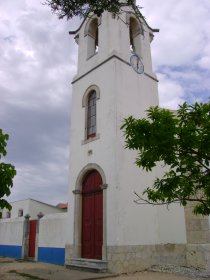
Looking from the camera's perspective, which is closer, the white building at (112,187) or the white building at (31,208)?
the white building at (112,187)

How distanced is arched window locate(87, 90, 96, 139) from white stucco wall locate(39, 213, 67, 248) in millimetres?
3642

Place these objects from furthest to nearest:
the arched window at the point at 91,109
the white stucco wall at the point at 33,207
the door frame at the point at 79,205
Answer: the white stucco wall at the point at 33,207, the arched window at the point at 91,109, the door frame at the point at 79,205

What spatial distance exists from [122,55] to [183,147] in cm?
876

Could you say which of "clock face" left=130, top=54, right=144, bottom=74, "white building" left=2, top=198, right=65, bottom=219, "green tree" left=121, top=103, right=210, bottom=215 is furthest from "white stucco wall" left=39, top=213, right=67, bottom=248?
"white building" left=2, top=198, right=65, bottom=219

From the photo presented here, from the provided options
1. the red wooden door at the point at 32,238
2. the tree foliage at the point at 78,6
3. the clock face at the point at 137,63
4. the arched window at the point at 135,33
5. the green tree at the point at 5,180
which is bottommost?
the red wooden door at the point at 32,238

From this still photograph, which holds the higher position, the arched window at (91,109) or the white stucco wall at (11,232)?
the arched window at (91,109)

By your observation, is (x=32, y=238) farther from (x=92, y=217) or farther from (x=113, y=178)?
(x=113, y=178)

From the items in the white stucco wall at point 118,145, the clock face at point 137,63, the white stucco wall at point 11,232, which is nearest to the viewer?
the white stucco wall at point 118,145

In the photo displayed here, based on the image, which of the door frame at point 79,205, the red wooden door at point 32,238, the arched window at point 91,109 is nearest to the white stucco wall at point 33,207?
the red wooden door at point 32,238

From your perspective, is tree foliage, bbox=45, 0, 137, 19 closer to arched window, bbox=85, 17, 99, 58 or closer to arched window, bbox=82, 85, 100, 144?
arched window, bbox=82, 85, 100, 144

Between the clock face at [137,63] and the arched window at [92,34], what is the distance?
2.16 meters

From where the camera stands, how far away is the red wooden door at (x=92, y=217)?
11.2 meters

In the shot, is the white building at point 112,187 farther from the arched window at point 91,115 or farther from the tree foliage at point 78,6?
the tree foliage at point 78,6

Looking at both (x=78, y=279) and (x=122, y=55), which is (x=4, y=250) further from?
(x=122, y=55)
